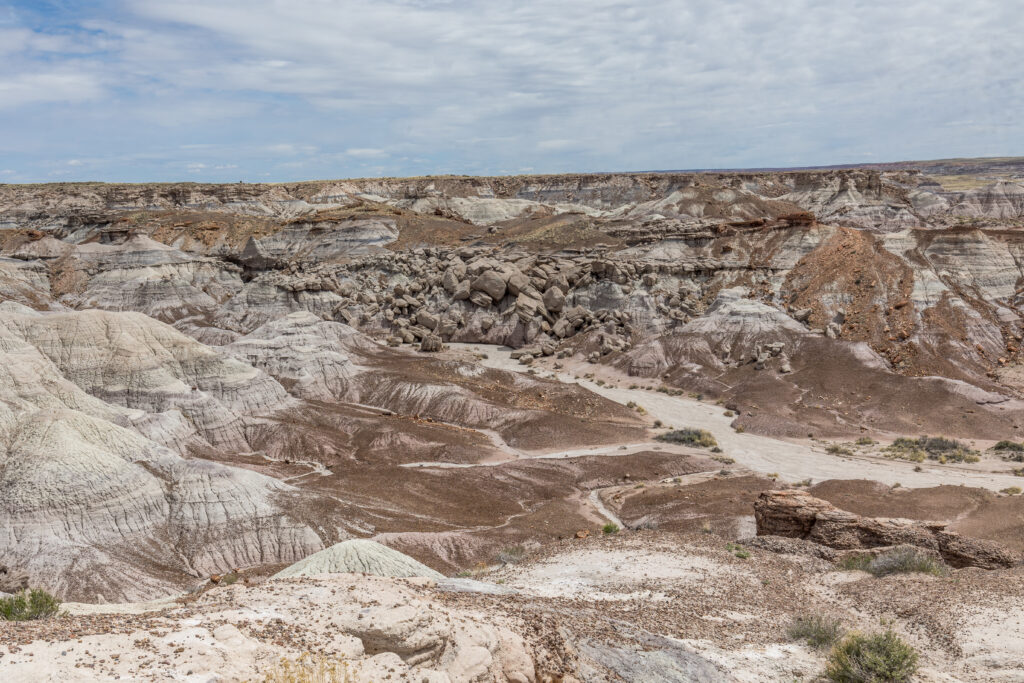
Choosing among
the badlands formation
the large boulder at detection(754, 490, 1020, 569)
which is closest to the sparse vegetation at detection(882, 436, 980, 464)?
the badlands formation

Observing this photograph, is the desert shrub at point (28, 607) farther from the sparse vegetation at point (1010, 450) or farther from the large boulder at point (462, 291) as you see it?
the large boulder at point (462, 291)

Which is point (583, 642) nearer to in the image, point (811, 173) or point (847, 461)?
point (847, 461)

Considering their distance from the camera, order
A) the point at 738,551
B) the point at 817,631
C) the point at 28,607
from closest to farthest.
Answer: the point at 28,607 → the point at 817,631 → the point at 738,551

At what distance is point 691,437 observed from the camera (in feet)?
154

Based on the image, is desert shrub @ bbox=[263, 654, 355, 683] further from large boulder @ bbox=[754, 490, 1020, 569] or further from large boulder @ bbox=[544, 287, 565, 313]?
large boulder @ bbox=[544, 287, 565, 313]

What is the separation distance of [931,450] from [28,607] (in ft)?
155

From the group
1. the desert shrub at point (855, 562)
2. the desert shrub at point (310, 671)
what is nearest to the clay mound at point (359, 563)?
the desert shrub at point (310, 671)

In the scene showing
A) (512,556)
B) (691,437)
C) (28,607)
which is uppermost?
(28,607)

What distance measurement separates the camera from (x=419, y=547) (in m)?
29.7

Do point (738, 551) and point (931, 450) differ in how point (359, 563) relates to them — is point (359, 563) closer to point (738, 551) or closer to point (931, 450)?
point (738, 551)

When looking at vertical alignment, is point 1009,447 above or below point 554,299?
below

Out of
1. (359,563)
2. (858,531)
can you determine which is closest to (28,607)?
(359,563)

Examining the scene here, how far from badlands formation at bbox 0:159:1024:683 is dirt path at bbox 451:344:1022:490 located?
1.13 feet

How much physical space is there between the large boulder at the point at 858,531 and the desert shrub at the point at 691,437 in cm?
1968
